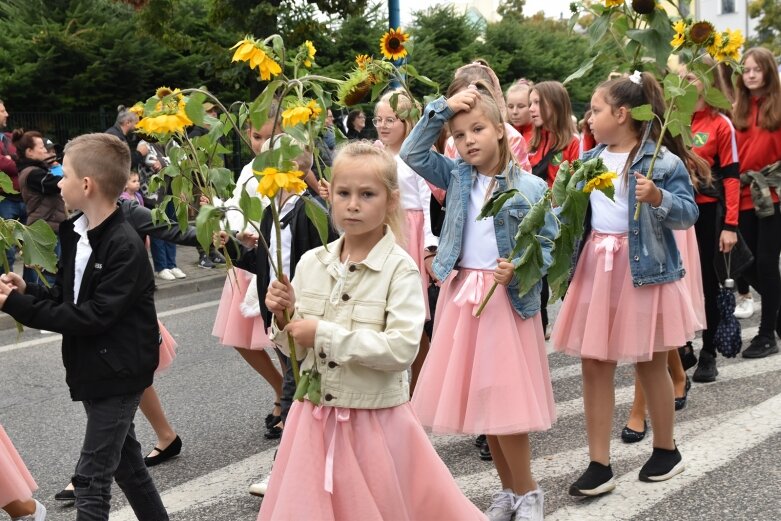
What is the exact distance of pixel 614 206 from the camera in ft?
15.6

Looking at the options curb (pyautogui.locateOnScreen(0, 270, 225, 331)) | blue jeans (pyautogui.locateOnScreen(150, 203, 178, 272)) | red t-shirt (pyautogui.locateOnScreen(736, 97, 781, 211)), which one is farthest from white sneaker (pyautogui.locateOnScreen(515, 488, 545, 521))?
blue jeans (pyautogui.locateOnScreen(150, 203, 178, 272))

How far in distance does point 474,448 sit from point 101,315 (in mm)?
2398

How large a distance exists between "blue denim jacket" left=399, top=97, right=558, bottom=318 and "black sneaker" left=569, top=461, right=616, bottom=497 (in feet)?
2.79

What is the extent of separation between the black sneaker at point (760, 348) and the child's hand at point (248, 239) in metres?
4.08

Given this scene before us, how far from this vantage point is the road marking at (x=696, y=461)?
444 cm

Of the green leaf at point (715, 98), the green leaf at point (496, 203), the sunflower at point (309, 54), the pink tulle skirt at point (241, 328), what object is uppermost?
the sunflower at point (309, 54)

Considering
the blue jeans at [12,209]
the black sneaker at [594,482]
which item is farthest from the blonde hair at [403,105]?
the blue jeans at [12,209]

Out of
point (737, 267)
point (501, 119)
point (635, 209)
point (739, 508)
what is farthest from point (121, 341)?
point (737, 267)

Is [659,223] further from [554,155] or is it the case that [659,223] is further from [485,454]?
[554,155]

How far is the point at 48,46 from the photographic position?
16.6m

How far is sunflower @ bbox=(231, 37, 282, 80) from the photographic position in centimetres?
300

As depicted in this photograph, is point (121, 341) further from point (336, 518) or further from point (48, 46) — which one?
point (48, 46)

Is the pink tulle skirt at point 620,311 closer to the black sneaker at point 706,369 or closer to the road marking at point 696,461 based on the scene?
the road marking at point 696,461

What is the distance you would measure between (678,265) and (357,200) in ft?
6.31
